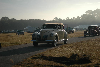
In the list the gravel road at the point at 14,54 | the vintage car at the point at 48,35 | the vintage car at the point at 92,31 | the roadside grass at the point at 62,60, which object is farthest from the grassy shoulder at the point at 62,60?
the vintage car at the point at 92,31

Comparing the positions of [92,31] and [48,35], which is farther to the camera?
[92,31]

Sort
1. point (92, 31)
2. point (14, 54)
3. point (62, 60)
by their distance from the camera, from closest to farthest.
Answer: point (62, 60) < point (14, 54) < point (92, 31)

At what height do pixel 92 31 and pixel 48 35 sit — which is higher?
pixel 48 35

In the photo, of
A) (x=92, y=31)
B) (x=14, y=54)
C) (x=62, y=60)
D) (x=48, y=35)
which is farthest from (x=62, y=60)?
(x=92, y=31)

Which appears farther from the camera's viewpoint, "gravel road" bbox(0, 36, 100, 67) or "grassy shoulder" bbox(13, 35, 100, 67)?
"gravel road" bbox(0, 36, 100, 67)

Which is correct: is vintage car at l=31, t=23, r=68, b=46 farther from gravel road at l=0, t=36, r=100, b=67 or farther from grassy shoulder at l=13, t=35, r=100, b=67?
grassy shoulder at l=13, t=35, r=100, b=67

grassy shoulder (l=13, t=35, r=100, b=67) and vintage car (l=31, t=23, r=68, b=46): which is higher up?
vintage car (l=31, t=23, r=68, b=46)

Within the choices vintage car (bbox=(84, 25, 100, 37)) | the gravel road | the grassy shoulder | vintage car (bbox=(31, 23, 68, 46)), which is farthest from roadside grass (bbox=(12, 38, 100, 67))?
vintage car (bbox=(84, 25, 100, 37))

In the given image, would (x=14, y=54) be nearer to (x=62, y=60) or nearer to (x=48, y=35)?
(x=62, y=60)

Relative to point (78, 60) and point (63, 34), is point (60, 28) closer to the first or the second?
point (63, 34)

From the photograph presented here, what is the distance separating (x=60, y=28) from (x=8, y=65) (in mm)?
9107

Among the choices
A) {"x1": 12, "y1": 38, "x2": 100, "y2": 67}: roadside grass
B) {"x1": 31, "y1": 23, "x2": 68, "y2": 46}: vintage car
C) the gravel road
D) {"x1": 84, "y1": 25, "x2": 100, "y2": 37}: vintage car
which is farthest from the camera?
{"x1": 84, "y1": 25, "x2": 100, "y2": 37}: vintage car

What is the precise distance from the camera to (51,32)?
1381 centimetres

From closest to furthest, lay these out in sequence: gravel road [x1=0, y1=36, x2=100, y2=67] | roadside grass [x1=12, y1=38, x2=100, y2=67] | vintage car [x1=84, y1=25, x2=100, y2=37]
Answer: roadside grass [x1=12, y1=38, x2=100, y2=67]
gravel road [x1=0, y1=36, x2=100, y2=67]
vintage car [x1=84, y1=25, x2=100, y2=37]
